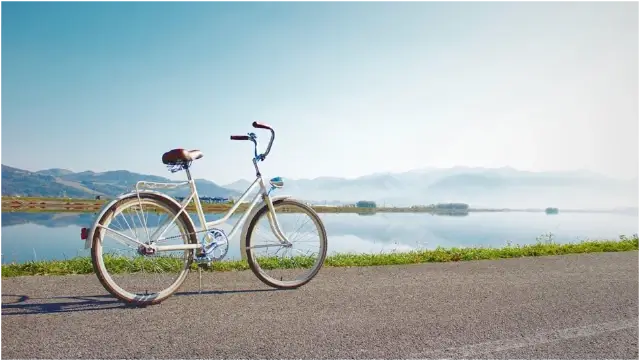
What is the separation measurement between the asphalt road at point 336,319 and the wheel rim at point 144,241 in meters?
0.21

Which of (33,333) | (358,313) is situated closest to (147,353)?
(33,333)

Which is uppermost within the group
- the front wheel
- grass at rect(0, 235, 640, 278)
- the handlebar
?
the handlebar

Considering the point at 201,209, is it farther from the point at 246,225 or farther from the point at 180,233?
the point at 246,225

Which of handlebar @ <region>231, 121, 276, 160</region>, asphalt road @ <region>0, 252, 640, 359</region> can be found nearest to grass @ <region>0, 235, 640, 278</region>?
asphalt road @ <region>0, 252, 640, 359</region>

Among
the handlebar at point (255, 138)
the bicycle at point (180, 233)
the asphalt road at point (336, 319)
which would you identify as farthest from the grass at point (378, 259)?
the handlebar at point (255, 138)

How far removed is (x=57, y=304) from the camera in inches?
157

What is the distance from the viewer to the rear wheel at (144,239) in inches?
158

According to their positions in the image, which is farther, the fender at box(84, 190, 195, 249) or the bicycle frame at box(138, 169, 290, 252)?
the bicycle frame at box(138, 169, 290, 252)

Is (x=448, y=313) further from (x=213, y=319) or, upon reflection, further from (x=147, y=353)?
(x=147, y=353)

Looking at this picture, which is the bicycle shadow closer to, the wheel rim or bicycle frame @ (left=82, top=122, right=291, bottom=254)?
the wheel rim

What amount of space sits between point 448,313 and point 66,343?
3.34m

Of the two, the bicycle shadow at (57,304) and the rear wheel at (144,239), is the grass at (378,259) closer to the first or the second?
the rear wheel at (144,239)

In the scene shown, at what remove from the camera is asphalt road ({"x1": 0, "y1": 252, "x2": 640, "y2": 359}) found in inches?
112

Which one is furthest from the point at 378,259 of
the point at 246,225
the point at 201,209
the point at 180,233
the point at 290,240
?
the point at 180,233
